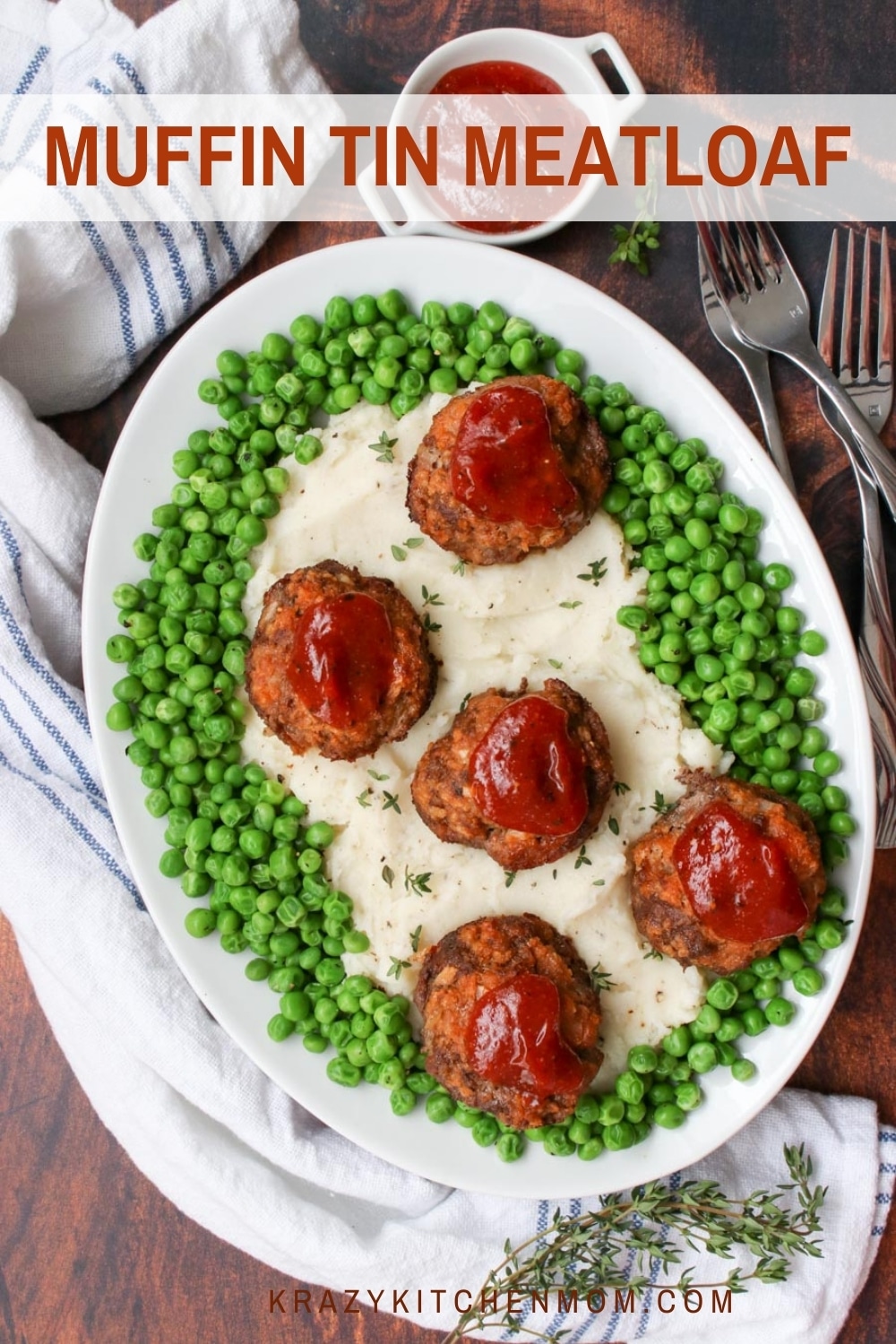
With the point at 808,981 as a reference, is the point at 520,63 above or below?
above

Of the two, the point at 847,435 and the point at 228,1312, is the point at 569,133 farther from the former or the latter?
the point at 228,1312

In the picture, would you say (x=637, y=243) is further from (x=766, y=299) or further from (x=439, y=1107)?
(x=439, y=1107)

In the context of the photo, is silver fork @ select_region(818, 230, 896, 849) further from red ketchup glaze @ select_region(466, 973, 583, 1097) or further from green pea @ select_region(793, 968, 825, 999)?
red ketchup glaze @ select_region(466, 973, 583, 1097)

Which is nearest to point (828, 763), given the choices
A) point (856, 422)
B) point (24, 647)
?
point (856, 422)

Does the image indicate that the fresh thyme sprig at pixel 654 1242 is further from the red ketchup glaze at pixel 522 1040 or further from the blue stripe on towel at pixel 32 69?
the blue stripe on towel at pixel 32 69

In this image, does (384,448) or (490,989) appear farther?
(384,448)

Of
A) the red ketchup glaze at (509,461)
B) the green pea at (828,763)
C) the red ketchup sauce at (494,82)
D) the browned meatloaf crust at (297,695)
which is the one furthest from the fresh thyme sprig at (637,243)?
the green pea at (828,763)
